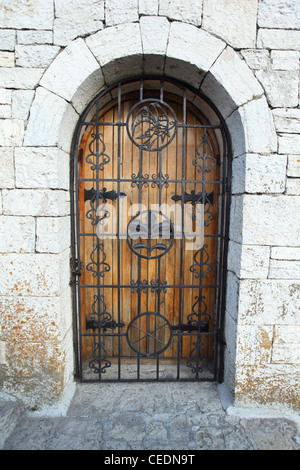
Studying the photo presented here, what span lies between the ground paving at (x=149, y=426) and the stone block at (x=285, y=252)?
4.18 feet

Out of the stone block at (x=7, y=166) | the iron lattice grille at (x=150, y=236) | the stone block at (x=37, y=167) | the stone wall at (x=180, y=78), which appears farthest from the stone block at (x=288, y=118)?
the stone block at (x=7, y=166)

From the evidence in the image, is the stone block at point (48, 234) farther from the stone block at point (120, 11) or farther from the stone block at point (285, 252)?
the stone block at point (285, 252)

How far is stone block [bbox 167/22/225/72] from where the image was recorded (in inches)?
74.1

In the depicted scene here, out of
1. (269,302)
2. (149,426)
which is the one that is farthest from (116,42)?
(149,426)

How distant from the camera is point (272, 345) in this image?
2.07 metres

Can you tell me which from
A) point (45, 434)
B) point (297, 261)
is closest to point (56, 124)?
point (297, 261)

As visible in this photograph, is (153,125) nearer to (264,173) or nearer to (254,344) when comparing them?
(264,173)

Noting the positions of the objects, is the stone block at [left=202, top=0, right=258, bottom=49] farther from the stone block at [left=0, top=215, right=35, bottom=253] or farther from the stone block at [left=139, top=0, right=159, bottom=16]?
the stone block at [left=0, top=215, right=35, bottom=253]

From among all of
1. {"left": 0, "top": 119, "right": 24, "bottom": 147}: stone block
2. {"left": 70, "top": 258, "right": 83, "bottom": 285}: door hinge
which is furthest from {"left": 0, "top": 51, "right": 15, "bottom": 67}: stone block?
{"left": 70, "top": 258, "right": 83, "bottom": 285}: door hinge

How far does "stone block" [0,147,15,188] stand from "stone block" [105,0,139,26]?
1186 millimetres

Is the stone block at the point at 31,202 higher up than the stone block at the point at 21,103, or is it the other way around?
the stone block at the point at 21,103

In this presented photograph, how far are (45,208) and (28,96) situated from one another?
0.83m

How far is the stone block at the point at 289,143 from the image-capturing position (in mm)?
1939
